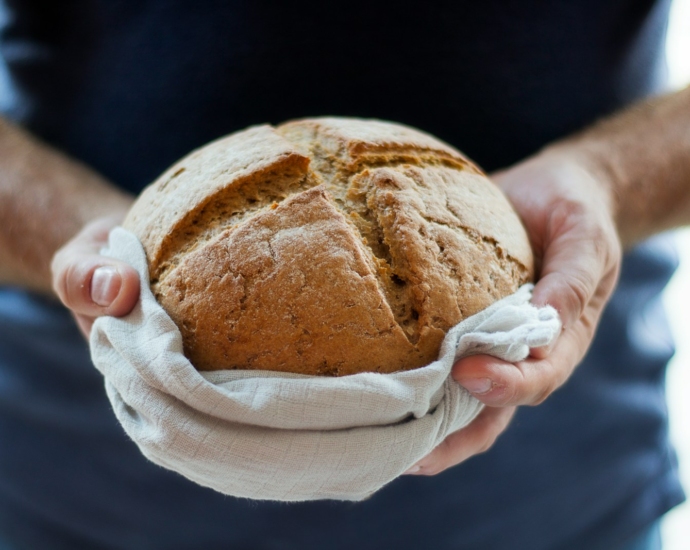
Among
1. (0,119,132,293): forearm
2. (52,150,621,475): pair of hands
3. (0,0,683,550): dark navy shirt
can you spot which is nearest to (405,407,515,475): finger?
(52,150,621,475): pair of hands

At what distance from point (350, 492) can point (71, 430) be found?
50.1 inches

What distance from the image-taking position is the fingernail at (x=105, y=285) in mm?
1120

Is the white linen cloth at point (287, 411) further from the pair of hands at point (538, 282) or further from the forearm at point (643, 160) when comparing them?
the forearm at point (643, 160)

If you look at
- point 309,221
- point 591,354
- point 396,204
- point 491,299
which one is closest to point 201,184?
point 309,221

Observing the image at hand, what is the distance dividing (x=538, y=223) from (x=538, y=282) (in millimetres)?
266

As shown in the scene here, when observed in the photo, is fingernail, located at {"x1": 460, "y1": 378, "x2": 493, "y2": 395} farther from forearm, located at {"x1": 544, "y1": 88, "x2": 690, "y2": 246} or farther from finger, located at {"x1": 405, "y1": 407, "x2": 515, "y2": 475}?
forearm, located at {"x1": 544, "y1": 88, "x2": 690, "y2": 246}

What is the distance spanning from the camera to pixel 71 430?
1.97m

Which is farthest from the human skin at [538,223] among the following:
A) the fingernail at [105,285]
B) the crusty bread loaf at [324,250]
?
the crusty bread loaf at [324,250]

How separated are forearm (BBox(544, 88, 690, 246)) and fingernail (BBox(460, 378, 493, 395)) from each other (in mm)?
923

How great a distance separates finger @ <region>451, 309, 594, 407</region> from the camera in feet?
3.56

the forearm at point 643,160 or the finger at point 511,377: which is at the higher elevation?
the forearm at point 643,160

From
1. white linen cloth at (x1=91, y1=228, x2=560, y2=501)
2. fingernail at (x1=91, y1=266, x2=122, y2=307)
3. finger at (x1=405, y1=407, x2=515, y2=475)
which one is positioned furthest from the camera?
finger at (x1=405, y1=407, x2=515, y2=475)

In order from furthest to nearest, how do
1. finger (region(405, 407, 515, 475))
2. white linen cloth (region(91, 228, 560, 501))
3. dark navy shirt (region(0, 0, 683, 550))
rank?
dark navy shirt (region(0, 0, 683, 550)), finger (region(405, 407, 515, 475)), white linen cloth (region(91, 228, 560, 501))

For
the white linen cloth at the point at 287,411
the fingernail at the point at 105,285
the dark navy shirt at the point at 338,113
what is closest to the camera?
the white linen cloth at the point at 287,411
